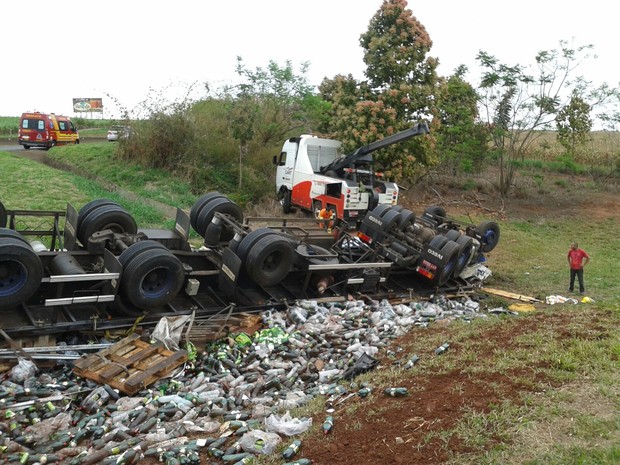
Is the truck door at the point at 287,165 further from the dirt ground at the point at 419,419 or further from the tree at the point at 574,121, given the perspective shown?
the dirt ground at the point at 419,419

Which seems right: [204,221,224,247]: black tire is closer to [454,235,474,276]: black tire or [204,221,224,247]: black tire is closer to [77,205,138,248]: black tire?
[77,205,138,248]: black tire

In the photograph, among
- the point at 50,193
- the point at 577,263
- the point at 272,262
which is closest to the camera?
the point at 272,262

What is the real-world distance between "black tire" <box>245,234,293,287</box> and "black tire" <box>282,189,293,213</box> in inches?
409

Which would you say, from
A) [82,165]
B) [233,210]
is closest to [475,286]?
[233,210]

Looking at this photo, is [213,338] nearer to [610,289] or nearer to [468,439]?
[468,439]

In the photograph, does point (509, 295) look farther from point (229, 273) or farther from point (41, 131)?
point (41, 131)

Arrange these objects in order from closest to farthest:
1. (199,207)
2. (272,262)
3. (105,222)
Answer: (272,262) → (105,222) → (199,207)

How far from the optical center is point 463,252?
10875 millimetres

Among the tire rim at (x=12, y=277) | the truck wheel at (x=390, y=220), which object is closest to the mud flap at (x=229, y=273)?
the tire rim at (x=12, y=277)

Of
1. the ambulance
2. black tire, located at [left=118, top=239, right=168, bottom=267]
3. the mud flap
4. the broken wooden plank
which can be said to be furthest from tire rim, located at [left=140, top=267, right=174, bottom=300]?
the ambulance

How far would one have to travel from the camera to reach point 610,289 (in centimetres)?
1195

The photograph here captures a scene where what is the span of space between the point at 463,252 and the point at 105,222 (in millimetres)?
6729

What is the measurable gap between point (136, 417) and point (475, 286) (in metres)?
7.90

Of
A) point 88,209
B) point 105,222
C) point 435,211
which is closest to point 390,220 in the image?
point 435,211
